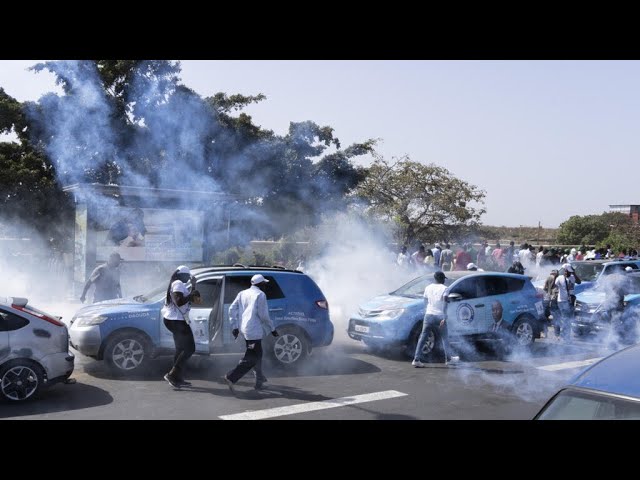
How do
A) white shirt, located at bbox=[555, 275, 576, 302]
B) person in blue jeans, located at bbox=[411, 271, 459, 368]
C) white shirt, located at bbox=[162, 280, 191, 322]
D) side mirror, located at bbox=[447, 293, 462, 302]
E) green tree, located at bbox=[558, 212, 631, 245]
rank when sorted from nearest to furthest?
1. white shirt, located at bbox=[162, 280, 191, 322]
2. person in blue jeans, located at bbox=[411, 271, 459, 368]
3. side mirror, located at bbox=[447, 293, 462, 302]
4. white shirt, located at bbox=[555, 275, 576, 302]
5. green tree, located at bbox=[558, 212, 631, 245]

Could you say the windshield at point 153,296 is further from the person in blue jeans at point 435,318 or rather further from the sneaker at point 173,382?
the person in blue jeans at point 435,318

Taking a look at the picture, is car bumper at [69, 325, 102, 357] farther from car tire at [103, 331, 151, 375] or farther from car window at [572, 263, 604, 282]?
car window at [572, 263, 604, 282]

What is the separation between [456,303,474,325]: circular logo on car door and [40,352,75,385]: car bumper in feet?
21.5

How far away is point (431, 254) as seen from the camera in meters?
19.8

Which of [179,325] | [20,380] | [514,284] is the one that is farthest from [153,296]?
[514,284]

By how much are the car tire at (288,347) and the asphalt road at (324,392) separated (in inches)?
7.9

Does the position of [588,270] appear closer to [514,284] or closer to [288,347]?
[514,284]

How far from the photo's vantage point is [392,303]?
11.1 metres

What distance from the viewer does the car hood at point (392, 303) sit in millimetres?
10789

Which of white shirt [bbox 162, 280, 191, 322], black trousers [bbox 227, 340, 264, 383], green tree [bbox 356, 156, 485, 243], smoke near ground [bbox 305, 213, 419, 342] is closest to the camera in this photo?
black trousers [bbox 227, 340, 264, 383]

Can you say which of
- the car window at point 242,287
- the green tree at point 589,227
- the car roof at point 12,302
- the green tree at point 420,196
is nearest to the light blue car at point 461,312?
the car window at point 242,287

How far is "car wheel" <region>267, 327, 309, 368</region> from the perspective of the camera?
942cm

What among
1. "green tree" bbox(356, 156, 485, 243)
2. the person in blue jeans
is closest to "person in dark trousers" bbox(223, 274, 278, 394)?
the person in blue jeans
